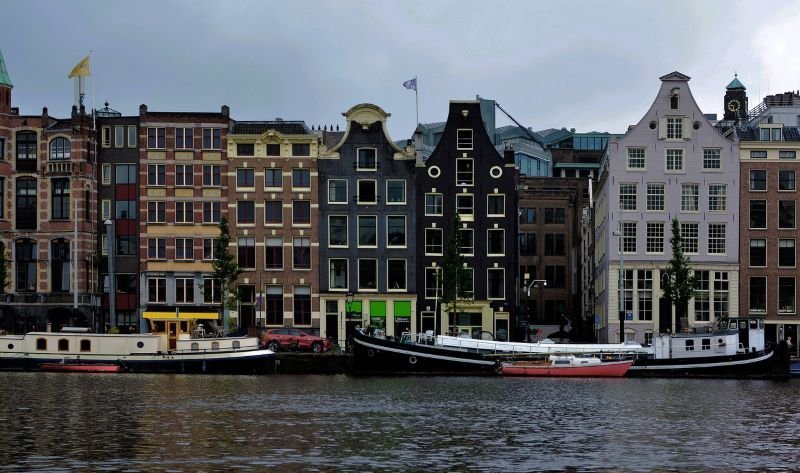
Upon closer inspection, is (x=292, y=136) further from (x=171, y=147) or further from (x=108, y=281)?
(x=108, y=281)

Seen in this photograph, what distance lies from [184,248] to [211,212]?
397 cm

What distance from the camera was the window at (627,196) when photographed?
115 meters

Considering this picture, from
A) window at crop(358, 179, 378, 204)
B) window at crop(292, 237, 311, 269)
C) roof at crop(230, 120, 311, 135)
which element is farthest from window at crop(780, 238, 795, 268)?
roof at crop(230, 120, 311, 135)

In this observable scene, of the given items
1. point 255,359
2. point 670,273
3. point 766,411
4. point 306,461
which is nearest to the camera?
point 306,461

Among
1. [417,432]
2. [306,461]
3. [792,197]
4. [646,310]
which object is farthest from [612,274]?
[306,461]

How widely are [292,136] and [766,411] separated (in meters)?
60.0

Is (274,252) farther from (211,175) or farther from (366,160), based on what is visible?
(366,160)

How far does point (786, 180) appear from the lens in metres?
115

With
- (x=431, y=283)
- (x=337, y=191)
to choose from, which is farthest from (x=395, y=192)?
(x=431, y=283)

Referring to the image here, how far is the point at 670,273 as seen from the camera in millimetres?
105875

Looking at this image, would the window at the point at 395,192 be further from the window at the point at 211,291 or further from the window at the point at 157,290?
the window at the point at 157,290

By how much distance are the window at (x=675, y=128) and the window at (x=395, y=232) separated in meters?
24.2

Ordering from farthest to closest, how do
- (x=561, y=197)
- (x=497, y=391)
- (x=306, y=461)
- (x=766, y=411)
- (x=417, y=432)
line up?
1. (x=561, y=197)
2. (x=497, y=391)
3. (x=766, y=411)
4. (x=417, y=432)
5. (x=306, y=461)

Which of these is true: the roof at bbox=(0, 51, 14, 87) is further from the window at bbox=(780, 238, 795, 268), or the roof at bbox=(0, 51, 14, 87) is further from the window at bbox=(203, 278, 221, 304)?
the window at bbox=(780, 238, 795, 268)
